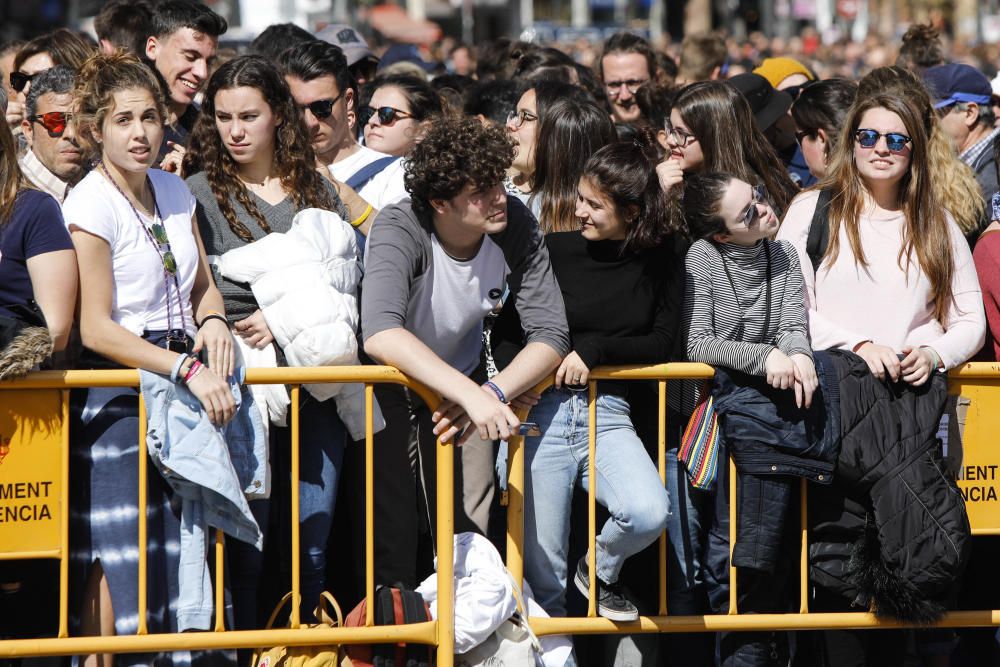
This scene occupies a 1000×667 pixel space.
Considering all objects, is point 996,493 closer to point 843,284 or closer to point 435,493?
point 843,284

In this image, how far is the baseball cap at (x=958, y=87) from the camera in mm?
6855

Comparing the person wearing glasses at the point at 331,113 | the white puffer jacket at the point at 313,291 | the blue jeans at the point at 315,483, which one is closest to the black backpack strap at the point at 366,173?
the person wearing glasses at the point at 331,113

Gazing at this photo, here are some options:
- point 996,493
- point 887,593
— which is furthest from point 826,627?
point 996,493

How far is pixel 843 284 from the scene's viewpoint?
492 centimetres

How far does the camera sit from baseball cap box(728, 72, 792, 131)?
6.70m

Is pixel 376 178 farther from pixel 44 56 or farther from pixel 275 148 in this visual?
pixel 44 56

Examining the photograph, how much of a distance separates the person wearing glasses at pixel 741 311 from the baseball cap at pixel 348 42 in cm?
375

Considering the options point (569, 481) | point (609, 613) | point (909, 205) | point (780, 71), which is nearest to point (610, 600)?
point (609, 613)

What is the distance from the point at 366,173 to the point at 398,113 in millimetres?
752

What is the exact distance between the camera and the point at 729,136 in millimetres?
5555

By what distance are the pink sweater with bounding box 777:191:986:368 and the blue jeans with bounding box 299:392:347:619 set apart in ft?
6.29

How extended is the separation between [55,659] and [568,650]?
203 centimetres

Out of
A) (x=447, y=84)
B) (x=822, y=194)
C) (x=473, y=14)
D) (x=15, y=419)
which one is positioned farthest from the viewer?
(x=473, y=14)

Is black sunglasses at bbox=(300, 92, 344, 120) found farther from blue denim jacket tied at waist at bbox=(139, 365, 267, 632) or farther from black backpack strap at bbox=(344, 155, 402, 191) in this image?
blue denim jacket tied at waist at bbox=(139, 365, 267, 632)
